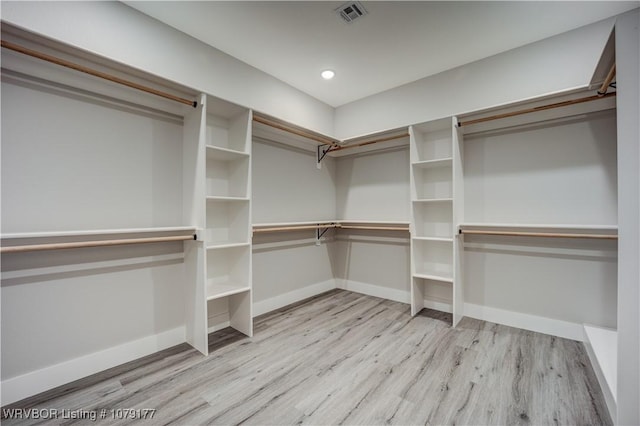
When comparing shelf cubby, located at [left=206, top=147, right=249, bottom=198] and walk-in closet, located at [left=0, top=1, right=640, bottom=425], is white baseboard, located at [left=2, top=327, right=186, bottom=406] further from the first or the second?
shelf cubby, located at [left=206, top=147, right=249, bottom=198]

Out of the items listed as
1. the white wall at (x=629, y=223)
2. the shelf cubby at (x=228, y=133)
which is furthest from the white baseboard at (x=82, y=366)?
the white wall at (x=629, y=223)

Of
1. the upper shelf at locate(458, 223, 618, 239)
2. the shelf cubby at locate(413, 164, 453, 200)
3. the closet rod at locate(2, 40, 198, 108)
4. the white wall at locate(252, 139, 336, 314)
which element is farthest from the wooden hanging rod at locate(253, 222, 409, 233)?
the closet rod at locate(2, 40, 198, 108)

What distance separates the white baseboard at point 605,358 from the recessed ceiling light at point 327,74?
137 inches

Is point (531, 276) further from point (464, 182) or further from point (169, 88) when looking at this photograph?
point (169, 88)

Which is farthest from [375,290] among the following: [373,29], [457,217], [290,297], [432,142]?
[373,29]

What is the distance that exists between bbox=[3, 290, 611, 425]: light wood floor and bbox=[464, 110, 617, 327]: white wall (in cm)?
38

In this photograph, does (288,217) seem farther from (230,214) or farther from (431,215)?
(431,215)

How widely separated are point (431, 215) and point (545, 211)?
1.07 meters

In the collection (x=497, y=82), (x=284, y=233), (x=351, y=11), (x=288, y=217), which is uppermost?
(x=351, y=11)

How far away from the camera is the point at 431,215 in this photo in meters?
3.35

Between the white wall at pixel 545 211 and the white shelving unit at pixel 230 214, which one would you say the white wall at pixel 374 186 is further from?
the white shelving unit at pixel 230 214

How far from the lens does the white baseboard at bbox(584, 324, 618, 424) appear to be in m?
1.63

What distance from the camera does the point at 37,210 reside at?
1.85 meters

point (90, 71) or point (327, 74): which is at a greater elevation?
point (327, 74)
